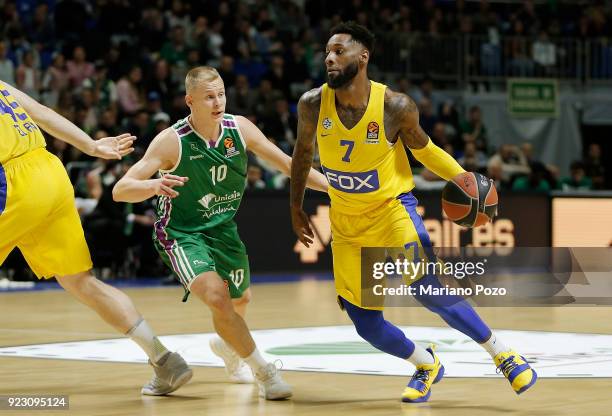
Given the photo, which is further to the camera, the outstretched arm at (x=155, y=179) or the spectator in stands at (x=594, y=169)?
the spectator in stands at (x=594, y=169)

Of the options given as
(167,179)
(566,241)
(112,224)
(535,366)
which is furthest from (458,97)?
(167,179)

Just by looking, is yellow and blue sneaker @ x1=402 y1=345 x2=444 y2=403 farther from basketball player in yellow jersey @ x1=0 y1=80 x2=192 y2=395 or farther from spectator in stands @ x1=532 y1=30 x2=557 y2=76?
spectator in stands @ x1=532 y1=30 x2=557 y2=76

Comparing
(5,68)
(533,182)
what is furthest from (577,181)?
(5,68)

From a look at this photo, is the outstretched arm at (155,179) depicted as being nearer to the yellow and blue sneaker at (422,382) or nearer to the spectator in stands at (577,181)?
the yellow and blue sneaker at (422,382)

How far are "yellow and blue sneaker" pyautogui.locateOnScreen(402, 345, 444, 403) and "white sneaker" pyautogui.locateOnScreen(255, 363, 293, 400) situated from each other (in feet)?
2.18

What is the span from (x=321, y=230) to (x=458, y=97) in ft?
22.6

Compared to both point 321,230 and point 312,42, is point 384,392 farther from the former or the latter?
point 312,42

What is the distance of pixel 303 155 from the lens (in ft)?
22.5

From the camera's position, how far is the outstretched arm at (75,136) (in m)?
6.47

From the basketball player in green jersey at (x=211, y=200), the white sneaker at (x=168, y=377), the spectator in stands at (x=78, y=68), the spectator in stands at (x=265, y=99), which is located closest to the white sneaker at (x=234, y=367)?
the basketball player in green jersey at (x=211, y=200)

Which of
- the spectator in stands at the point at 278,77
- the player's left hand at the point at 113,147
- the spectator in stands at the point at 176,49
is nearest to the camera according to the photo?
the player's left hand at the point at 113,147

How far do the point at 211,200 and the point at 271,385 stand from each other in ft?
3.75

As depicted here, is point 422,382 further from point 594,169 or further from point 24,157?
point 594,169

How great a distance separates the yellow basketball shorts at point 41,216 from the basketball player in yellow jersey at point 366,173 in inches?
49.7
